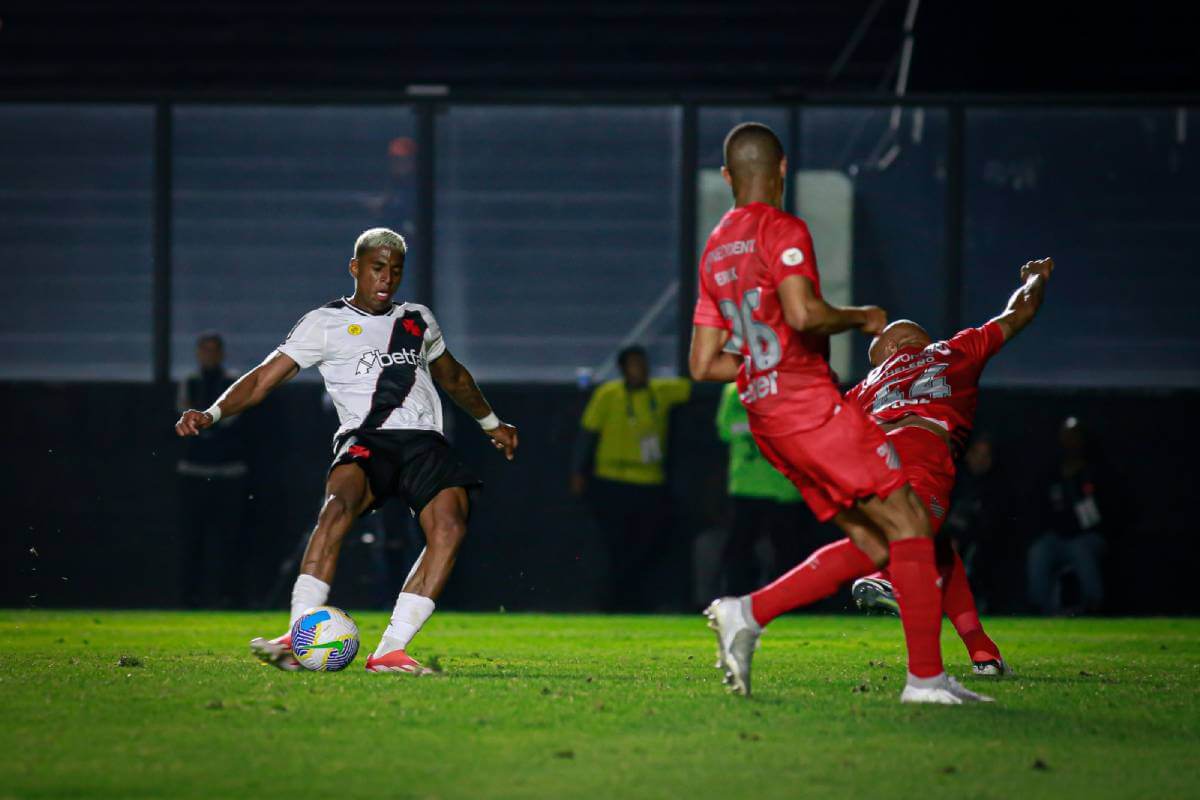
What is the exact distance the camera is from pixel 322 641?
7832 mm

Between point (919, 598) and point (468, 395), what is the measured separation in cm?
286

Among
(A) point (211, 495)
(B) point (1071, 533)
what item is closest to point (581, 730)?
(A) point (211, 495)

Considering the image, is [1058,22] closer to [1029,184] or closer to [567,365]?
[1029,184]

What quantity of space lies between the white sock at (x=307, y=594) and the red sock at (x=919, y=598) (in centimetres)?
262

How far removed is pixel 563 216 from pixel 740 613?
8.69 m

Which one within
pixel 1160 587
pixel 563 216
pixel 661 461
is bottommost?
pixel 1160 587

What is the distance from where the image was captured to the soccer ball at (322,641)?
308 inches

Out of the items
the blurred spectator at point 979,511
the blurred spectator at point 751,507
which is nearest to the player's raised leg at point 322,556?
the blurred spectator at point 751,507

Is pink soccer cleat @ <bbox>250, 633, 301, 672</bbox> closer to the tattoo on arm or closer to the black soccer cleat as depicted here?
the tattoo on arm

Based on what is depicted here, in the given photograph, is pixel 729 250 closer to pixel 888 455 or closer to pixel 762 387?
pixel 762 387

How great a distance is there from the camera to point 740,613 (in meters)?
6.97

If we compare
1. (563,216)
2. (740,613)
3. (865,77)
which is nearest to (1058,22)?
(865,77)

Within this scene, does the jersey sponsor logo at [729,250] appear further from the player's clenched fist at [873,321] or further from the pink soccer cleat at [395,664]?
the pink soccer cleat at [395,664]

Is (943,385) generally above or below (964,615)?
above
